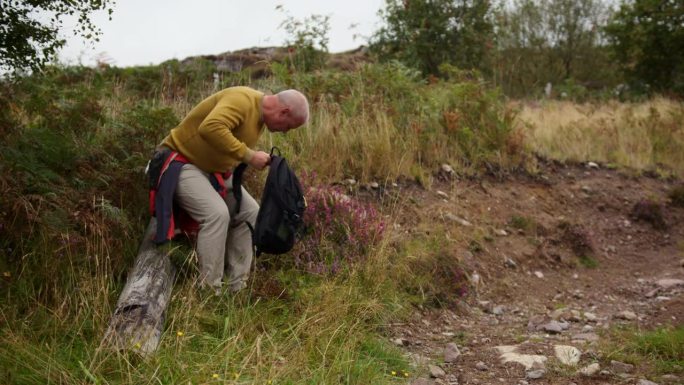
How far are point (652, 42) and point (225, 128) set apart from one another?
17.7 metres

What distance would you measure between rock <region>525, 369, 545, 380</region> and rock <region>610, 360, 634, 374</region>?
20.6 inches

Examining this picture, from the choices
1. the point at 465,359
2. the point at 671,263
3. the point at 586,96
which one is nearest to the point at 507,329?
the point at 465,359

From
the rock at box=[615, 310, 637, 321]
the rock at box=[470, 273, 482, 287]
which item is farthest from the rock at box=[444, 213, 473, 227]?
the rock at box=[615, 310, 637, 321]

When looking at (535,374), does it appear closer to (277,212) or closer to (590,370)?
(590,370)

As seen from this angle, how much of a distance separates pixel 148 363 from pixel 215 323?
36.8 inches

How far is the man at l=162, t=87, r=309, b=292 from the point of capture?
15.6ft

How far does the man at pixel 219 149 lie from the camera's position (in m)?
4.75

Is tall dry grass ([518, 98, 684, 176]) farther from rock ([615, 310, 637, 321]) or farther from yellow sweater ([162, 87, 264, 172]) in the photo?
yellow sweater ([162, 87, 264, 172])

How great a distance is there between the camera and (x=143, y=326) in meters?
3.79

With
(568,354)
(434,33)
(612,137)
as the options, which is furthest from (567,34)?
(568,354)

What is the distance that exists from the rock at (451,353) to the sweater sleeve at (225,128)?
7.18 ft

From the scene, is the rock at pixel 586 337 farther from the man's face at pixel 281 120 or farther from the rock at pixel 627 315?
the man's face at pixel 281 120

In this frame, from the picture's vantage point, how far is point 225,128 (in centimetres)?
469

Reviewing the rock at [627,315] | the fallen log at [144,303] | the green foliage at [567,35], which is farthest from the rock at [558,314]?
the green foliage at [567,35]
